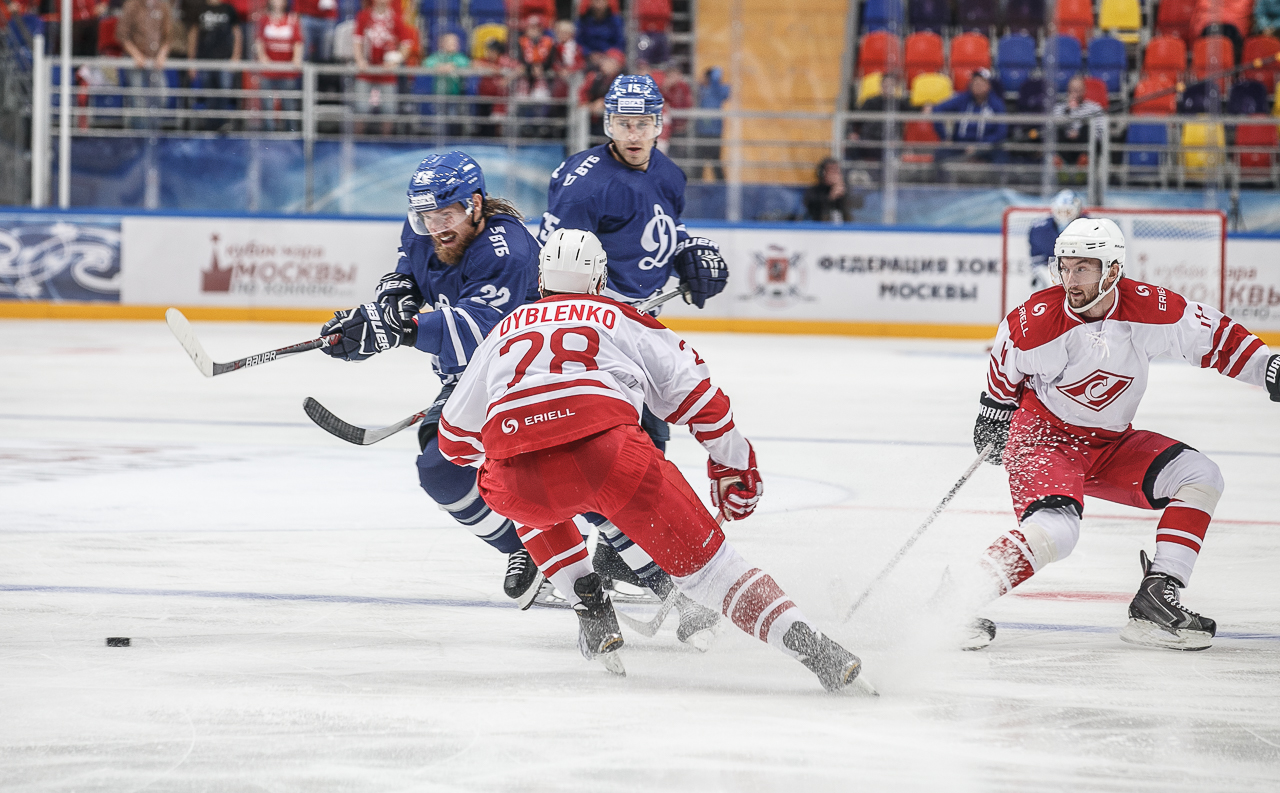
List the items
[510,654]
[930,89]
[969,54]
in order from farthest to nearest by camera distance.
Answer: [969,54], [930,89], [510,654]

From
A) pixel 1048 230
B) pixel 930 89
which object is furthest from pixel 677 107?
pixel 1048 230

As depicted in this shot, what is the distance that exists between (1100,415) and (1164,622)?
50 cm

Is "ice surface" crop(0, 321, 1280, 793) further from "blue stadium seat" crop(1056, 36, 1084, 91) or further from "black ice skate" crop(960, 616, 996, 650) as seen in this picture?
"blue stadium seat" crop(1056, 36, 1084, 91)

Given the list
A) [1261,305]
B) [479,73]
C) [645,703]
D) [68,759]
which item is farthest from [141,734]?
[1261,305]

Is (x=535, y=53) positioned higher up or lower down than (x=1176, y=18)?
lower down

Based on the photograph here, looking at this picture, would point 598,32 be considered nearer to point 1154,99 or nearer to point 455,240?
point 1154,99

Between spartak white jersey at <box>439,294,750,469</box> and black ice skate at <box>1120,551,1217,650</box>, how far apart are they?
3.35 ft

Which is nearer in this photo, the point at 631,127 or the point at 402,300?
the point at 402,300

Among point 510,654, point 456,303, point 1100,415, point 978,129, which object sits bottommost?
point 510,654

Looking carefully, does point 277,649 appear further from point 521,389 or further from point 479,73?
point 479,73

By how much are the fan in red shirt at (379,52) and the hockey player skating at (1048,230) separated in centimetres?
530

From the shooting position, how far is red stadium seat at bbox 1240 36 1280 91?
11.8 meters

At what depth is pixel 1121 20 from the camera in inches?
502

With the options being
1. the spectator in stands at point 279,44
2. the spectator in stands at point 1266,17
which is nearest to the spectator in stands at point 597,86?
the spectator in stands at point 279,44
